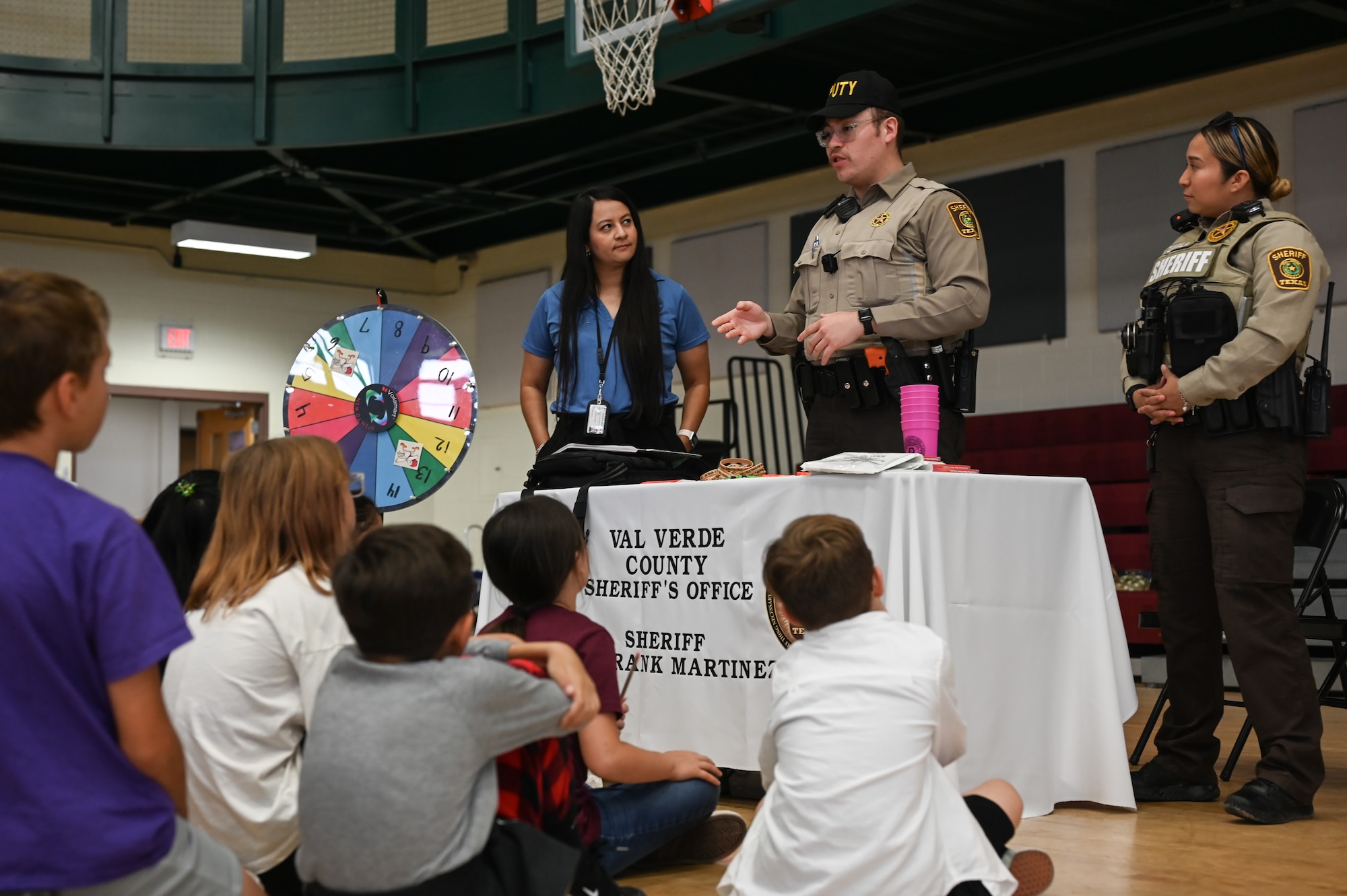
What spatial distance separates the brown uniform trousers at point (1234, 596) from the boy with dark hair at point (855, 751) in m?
1.18

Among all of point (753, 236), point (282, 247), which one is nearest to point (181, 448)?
point (282, 247)

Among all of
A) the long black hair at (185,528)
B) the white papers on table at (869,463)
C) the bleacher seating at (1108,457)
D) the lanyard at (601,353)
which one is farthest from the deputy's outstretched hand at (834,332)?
the bleacher seating at (1108,457)

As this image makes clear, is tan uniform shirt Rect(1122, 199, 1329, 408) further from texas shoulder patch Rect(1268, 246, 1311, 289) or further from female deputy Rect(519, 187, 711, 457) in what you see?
female deputy Rect(519, 187, 711, 457)

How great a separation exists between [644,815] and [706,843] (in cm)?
23

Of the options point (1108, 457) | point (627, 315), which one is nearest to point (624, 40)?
point (627, 315)

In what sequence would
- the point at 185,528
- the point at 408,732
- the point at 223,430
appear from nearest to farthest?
1. the point at 408,732
2. the point at 185,528
3. the point at 223,430

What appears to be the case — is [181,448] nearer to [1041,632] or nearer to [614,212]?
[614,212]

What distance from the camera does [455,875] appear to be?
148 centimetres

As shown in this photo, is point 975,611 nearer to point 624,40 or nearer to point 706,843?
point 706,843

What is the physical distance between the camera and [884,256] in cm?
300

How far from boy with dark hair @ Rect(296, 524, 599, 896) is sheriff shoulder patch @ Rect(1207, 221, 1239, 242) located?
2124mm

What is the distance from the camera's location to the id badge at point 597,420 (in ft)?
11.0

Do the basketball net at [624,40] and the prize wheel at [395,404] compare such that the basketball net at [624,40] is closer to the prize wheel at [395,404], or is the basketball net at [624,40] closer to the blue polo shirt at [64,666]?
the prize wheel at [395,404]

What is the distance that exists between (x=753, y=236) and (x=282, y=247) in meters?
3.49
